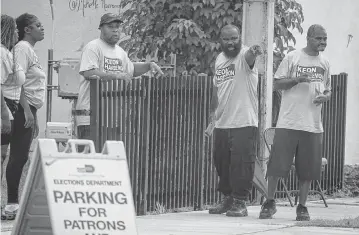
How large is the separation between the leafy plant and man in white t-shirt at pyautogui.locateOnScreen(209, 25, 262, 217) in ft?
10.3

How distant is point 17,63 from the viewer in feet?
31.6

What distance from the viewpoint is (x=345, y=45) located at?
17.3 m

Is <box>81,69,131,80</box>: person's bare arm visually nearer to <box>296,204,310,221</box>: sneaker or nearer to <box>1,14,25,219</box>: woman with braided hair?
<box>1,14,25,219</box>: woman with braided hair

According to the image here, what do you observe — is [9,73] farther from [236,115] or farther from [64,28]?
[64,28]

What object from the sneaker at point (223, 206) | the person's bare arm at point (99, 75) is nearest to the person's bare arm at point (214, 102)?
the sneaker at point (223, 206)

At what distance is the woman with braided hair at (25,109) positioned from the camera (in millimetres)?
9883

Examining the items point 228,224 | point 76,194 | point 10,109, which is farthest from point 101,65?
point 76,194

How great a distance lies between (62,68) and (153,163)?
2.00 metres

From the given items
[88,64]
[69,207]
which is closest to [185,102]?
[88,64]

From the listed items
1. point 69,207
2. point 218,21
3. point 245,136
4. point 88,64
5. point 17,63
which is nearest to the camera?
point 69,207

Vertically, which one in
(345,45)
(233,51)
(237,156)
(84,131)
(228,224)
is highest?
(345,45)

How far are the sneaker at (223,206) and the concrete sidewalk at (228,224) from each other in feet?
0.29

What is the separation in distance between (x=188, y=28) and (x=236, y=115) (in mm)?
3455

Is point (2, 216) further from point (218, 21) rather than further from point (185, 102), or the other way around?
point (218, 21)
